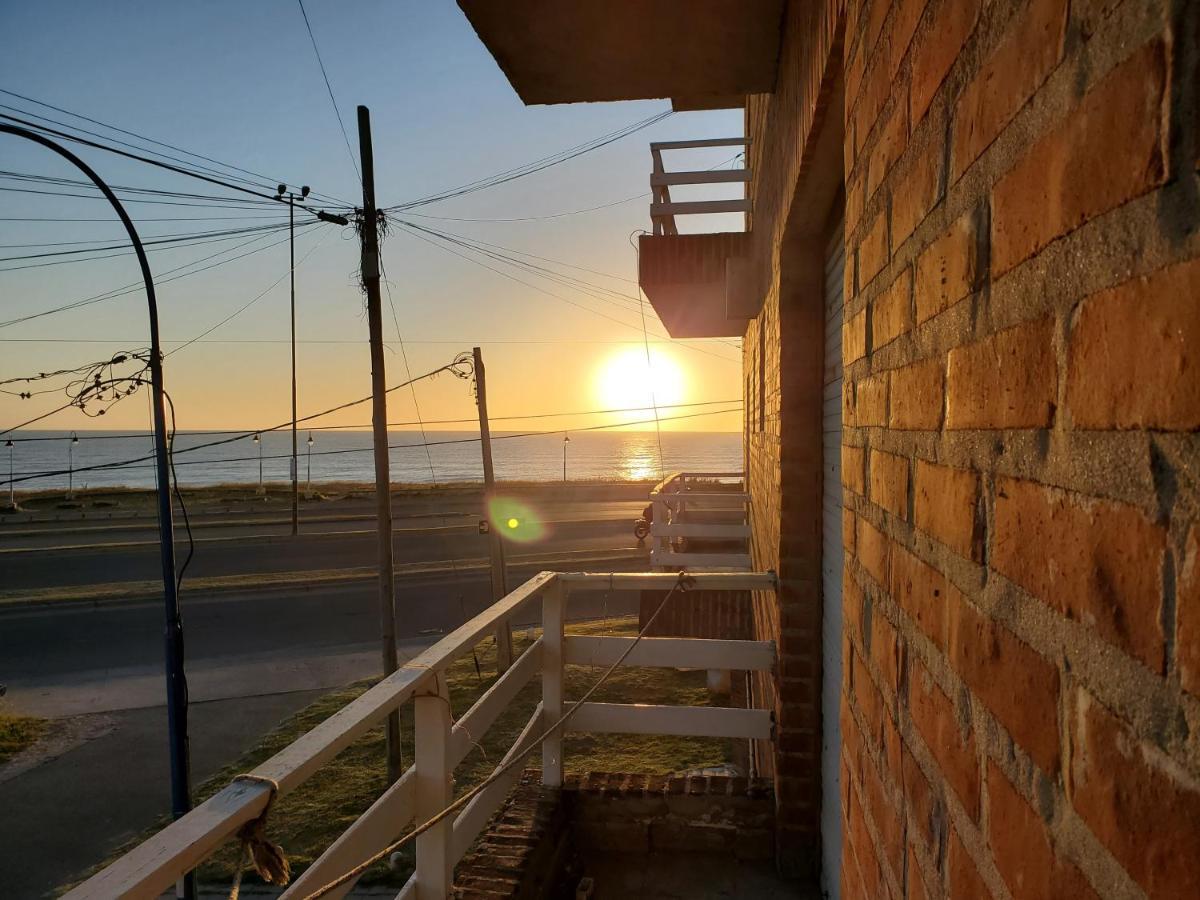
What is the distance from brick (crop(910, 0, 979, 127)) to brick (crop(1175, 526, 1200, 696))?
61 cm

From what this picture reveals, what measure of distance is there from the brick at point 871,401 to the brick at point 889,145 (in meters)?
0.32

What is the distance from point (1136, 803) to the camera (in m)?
0.50

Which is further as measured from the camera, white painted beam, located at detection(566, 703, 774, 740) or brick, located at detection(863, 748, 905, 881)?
white painted beam, located at detection(566, 703, 774, 740)

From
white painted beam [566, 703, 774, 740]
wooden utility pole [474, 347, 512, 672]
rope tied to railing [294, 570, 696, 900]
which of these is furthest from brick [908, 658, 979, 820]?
wooden utility pole [474, 347, 512, 672]

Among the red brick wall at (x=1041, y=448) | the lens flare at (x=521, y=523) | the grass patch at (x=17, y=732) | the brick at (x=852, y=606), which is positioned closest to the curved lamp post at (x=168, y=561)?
the grass patch at (x=17, y=732)

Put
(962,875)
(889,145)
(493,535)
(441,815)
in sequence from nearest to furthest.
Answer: (962,875), (889,145), (441,815), (493,535)

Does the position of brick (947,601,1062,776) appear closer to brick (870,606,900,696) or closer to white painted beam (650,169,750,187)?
brick (870,606,900,696)

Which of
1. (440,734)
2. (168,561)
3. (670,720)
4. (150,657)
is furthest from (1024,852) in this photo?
(150,657)

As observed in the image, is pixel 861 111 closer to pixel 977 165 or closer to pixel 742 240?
pixel 977 165

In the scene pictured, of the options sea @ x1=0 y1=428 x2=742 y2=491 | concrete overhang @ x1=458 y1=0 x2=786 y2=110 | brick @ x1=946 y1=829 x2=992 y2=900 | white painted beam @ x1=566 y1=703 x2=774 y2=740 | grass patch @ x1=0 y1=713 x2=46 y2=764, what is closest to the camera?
brick @ x1=946 y1=829 x2=992 y2=900

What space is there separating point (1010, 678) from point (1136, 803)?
214mm

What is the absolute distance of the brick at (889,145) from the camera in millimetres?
1083

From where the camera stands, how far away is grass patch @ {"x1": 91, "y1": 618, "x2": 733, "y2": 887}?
715 centimetres

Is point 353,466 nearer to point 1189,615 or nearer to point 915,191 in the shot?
point 915,191
